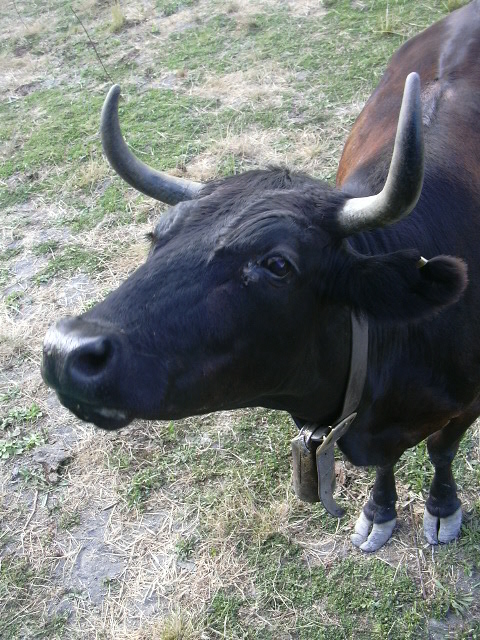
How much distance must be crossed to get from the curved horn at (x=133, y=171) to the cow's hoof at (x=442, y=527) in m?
2.20

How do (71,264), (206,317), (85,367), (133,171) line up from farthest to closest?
(71,264), (133,171), (206,317), (85,367)

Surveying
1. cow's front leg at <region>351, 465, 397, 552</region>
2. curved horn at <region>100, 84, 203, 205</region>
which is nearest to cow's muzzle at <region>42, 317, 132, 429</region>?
curved horn at <region>100, 84, 203, 205</region>

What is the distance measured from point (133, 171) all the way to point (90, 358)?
1096 millimetres

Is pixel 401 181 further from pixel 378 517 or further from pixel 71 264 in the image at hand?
pixel 71 264

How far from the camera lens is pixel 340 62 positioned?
24.5ft

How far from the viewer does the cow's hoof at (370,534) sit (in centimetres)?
350

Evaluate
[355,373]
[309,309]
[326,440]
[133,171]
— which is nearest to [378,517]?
[326,440]

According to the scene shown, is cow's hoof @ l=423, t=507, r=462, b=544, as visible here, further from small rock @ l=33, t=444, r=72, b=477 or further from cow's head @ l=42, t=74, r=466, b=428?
small rock @ l=33, t=444, r=72, b=477

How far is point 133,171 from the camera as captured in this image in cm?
269

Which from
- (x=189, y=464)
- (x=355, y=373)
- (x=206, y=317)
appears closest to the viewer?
(x=206, y=317)

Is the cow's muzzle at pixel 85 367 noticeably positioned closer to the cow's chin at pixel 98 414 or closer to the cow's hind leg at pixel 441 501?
the cow's chin at pixel 98 414

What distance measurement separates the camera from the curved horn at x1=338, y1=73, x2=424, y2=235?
71.3 inches

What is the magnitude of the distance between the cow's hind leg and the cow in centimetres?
27

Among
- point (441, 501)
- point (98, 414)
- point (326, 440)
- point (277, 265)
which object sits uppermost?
point (277, 265)
